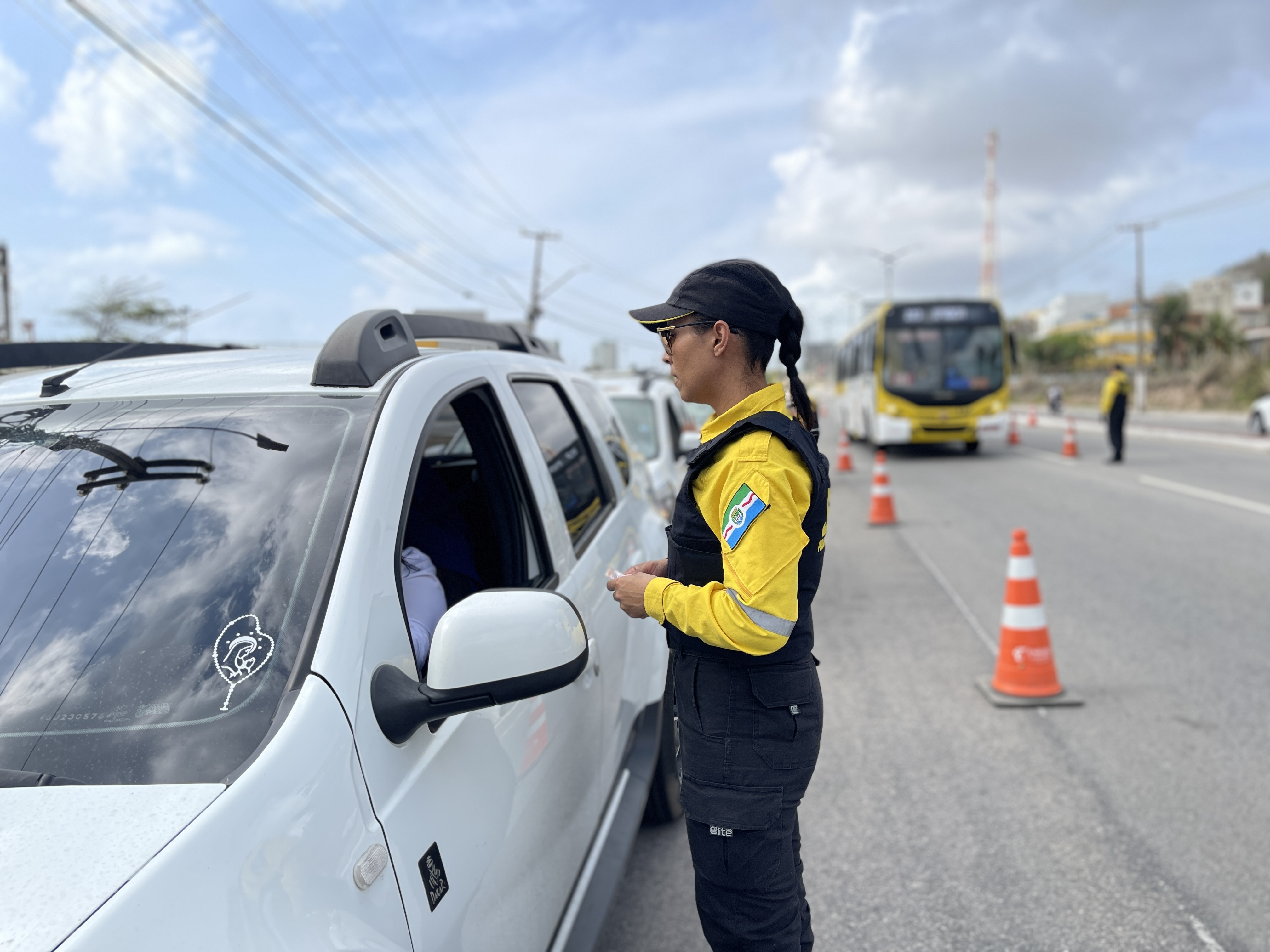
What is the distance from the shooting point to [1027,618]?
5160 mm

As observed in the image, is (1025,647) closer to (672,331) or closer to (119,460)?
(672,331)

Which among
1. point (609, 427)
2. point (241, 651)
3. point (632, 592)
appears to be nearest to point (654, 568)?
point (632, 592)

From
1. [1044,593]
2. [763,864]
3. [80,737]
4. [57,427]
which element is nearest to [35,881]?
[80,737]

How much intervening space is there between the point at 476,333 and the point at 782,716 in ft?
5.49

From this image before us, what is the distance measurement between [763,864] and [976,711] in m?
3.38

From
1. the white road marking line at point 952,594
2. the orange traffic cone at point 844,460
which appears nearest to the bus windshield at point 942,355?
the orange traffic cone at point 844,460

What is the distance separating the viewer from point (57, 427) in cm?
204

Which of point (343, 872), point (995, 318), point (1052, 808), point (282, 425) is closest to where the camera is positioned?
point (343, 872)

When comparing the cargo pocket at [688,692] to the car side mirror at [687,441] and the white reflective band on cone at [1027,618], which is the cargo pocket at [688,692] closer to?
the white reflective band on cone at [1027,618]

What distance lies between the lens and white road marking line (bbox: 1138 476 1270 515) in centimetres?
1123

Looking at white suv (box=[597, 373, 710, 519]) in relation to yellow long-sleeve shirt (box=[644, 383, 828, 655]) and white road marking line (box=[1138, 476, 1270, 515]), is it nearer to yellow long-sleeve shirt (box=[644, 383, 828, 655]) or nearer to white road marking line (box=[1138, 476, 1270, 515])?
yellow long-sleeve shirt (box=[644, 383, 828, 655])

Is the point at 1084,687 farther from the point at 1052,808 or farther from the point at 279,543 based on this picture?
the point at 279,543

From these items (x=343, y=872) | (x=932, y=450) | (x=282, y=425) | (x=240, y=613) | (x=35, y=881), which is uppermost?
(x=282, y=425)

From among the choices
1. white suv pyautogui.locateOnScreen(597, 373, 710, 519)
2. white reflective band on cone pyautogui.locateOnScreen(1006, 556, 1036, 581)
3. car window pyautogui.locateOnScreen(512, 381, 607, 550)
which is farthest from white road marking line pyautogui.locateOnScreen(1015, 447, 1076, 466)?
car window pyautogui.locateOnScreen(512, 381, 607, 550)
